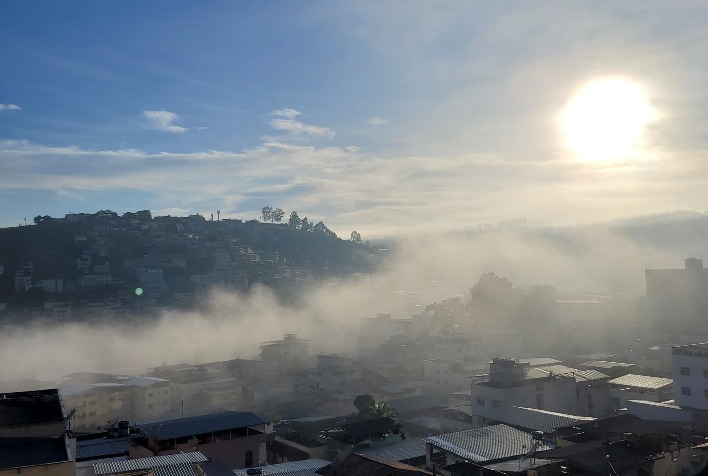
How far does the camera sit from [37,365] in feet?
126

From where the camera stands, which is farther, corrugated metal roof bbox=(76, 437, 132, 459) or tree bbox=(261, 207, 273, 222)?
tree bbox=(261, 207, 273, 222)

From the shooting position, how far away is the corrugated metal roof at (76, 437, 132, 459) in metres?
12.8

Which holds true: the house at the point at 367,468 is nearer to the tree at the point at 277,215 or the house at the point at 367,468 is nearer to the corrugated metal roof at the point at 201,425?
the corrugated metal roof at the point at 201,425

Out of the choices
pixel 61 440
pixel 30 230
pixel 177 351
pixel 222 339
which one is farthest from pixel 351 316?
pixel 61 440

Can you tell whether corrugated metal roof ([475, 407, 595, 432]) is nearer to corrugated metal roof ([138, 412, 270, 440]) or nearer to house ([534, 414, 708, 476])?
house ([534, 414, 708, 476])

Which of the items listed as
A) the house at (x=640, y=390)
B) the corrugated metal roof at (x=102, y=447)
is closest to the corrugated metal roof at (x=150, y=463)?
the corrugated metal roof at (x=102, y=447)

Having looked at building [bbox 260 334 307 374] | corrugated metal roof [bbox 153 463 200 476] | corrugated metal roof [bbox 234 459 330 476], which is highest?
corrugated metal roof [bbox 153 463 200 476]

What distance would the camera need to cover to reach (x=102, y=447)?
13.5 meters

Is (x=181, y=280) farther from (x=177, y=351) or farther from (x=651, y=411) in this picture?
(x=651, y=411)

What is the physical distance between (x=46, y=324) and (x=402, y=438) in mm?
41423

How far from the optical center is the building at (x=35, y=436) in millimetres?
6070

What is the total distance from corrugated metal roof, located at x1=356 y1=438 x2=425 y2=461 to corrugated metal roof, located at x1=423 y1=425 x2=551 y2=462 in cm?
290

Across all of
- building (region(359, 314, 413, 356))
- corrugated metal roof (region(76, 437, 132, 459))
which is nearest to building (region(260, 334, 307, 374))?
building (region(359, 314, 413, 356))

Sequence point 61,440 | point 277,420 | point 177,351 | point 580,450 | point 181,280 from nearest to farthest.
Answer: point 61,440, point 580,450, point 277,420, point 177,351, point 181,280
